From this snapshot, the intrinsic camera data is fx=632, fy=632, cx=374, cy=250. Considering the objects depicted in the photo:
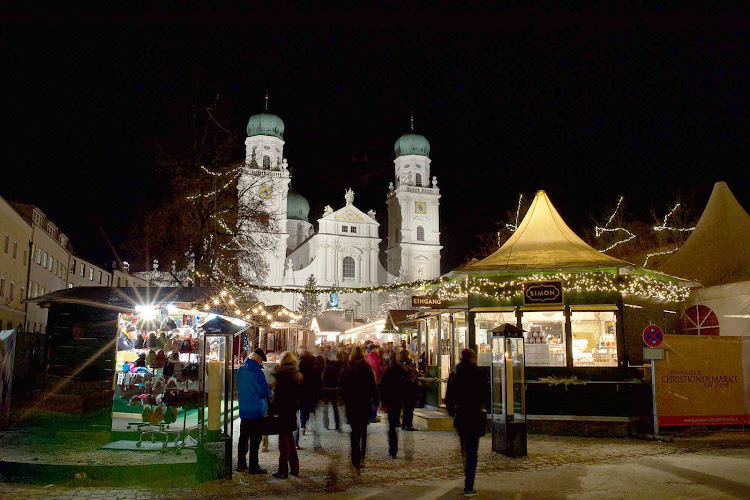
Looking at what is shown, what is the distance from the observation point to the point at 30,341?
18.2m

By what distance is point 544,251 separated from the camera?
1416cm

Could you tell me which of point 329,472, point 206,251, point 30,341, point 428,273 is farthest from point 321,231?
point 329,472

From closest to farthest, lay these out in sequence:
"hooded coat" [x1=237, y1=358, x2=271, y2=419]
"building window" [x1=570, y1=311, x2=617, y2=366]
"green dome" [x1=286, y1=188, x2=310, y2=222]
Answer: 1. "hooded coat" [x1=237, y1=358, x2=271, y2=419]
2. "building window" [x1=570, y1=311, x2=617, y2=366]
3. "green dome" [x1=286, y1=188, x2=310, y2=222]

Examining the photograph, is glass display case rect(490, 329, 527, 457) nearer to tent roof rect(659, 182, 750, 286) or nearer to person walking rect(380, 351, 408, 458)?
person walking rect(380, 351, 408, 458)

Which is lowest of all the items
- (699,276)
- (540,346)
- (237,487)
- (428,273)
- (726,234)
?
(237,487)

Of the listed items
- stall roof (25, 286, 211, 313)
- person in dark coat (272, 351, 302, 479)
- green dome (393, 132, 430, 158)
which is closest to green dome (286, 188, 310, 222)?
green dome (393, 132, 430, 158)

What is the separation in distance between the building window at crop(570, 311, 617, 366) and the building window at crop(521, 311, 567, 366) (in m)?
0.27

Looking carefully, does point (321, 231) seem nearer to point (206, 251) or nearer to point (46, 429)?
point (206, 251)

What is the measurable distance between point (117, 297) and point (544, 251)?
351 inches

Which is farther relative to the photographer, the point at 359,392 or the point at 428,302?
the point at 428,302

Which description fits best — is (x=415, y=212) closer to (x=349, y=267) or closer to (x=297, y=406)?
(x=349, y=267)

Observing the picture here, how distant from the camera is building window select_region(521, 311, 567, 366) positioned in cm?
1340

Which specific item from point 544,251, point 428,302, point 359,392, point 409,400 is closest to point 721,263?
point 544,251

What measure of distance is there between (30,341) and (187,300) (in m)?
8.66
